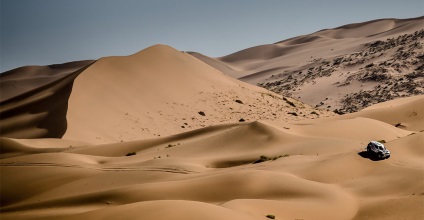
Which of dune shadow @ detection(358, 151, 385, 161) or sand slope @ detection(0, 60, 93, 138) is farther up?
sand slope @ detection(0, 60, 93, 138)

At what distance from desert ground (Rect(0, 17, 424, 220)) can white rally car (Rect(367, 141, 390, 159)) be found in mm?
206

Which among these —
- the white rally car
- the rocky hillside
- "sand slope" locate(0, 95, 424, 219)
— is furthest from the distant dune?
the white rally car

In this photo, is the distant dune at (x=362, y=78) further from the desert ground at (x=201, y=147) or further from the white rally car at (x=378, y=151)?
the white rally car at (x=378, y=151)

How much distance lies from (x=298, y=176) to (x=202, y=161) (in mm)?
5132

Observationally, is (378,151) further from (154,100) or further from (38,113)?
(38,113)

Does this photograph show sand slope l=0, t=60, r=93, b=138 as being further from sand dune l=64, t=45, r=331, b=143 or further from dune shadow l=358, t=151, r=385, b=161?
dune shadow l=358, t=151, r=385, b=161

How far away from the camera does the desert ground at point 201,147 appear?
13.0m

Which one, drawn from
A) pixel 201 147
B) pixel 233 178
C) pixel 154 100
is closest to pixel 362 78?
pixel 154 100

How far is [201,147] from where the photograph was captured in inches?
922

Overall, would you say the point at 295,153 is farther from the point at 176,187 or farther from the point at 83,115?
the point at 83,115

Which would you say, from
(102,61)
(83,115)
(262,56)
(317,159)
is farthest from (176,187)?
(262,56)

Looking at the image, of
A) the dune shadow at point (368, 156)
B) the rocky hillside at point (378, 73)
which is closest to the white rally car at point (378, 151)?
the dune shadow at point (368, 156)

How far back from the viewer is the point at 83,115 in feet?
107

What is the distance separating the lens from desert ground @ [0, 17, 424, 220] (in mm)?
12977
